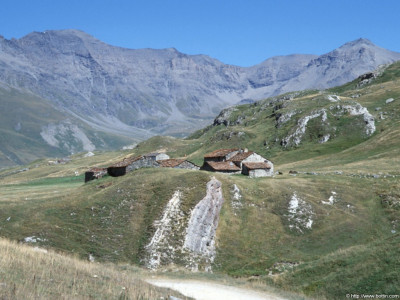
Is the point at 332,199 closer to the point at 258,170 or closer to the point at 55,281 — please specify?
the point at 258,170

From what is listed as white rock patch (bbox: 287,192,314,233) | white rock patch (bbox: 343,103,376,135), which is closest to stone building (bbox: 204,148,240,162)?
white rock patch (bbox: 287,192,314,233)

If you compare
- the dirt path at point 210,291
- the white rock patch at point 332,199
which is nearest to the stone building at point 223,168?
the white rock patch at point 332,199

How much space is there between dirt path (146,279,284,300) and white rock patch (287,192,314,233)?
78.4ft

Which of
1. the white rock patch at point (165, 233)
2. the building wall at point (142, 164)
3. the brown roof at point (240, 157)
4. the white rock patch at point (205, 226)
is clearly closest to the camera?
the white rock patch at point (165, 233)

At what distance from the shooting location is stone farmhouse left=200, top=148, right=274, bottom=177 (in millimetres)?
86125

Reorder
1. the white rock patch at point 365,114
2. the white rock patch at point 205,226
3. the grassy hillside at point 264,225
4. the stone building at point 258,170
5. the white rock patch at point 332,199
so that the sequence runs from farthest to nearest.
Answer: the white rock patch at point 365,114 < the stone building at point 258,170 < the white rock patch at point 332,199 < the white rock patch at point 205,226 < the grassy hillside at point 264,225

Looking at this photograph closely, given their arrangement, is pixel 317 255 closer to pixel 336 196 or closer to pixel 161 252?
pixel 336 196

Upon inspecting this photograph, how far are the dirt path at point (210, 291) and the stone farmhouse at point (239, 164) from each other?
51.7m

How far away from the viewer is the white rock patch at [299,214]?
56059 mm

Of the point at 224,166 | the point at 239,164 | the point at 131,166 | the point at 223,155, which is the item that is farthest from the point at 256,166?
the point at 131,166

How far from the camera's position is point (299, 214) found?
190 ft

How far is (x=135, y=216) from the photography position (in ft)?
178

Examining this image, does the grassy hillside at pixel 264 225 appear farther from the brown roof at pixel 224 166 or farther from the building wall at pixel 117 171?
the brown roof at pixel 224 166

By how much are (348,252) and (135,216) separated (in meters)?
28.5
